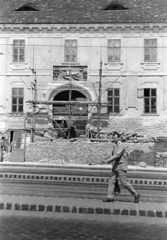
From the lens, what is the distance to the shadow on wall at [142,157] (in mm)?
25797

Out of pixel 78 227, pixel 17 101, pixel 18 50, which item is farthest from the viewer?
pixel 18 50

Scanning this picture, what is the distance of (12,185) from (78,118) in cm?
1883

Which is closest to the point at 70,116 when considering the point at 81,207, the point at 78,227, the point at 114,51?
the point at 114,51

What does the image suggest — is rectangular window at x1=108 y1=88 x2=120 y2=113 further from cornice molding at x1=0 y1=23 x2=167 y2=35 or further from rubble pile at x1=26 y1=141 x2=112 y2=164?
rubble pile at x1=26 y1=141 x2=112 y2=164

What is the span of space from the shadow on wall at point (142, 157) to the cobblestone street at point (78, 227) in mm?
17154

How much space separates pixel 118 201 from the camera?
419 inches

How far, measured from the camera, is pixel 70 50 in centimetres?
3522

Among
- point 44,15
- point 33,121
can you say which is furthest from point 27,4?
point 33,121

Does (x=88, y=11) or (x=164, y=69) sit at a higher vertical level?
(x=88, y=11)

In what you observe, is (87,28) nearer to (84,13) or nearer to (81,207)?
(84,13)

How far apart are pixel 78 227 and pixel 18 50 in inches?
1156

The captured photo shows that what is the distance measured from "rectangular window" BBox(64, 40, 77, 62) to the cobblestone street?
27.3m

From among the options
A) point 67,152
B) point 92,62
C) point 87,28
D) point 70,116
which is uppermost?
point 87,28

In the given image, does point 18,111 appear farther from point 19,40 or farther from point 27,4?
point 27,4
